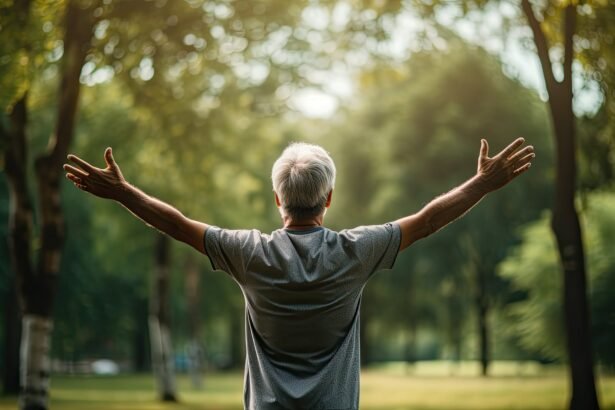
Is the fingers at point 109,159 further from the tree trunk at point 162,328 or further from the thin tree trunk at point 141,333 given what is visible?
the thin tree trunk at point 141,333

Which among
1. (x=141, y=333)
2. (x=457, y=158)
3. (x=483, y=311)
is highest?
(x=457, y=158)

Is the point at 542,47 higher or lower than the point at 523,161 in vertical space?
higher

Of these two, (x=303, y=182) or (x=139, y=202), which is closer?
(x=303, y=182)

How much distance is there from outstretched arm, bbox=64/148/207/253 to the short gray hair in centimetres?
32

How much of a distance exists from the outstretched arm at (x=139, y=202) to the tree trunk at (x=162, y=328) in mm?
22428

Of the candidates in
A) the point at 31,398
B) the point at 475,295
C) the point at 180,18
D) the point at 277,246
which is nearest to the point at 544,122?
the point at 475,295

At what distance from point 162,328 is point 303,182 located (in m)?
23.0

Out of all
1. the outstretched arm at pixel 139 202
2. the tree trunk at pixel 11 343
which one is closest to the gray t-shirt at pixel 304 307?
the outstretched arm at pixel 139 202

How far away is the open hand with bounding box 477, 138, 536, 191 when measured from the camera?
12.3 ft

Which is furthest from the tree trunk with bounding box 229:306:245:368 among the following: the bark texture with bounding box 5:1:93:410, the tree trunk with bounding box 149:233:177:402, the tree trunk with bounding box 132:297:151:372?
the bark texture with bounding box 5:1:93:410

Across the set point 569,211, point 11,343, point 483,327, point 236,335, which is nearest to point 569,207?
point 569,211

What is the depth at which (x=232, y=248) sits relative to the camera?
3494 mm

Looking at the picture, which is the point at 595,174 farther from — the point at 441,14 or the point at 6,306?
the point at 6,306

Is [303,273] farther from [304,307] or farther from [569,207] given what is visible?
[569,207]
